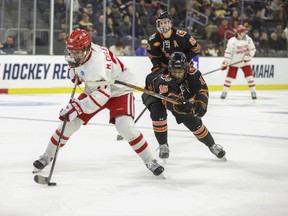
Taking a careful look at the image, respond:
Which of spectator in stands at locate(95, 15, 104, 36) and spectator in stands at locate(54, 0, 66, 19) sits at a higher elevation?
spectator in stands at locate(54, 0, 66, 19)

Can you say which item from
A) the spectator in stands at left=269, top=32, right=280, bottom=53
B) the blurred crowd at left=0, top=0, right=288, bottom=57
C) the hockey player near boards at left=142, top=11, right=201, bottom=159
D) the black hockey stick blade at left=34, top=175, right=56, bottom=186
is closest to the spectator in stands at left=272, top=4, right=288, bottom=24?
the blurred crowd at left=0, top=0, right=288, bottom=57

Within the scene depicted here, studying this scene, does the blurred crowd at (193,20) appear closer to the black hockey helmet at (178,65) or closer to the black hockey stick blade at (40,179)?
the black hockey helmet at (178,65)

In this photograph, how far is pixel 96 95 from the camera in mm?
4633

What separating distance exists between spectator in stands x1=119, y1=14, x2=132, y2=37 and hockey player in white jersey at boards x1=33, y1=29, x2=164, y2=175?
9267mm

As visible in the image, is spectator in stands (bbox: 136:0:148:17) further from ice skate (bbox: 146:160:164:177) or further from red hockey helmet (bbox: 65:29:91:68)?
red hockey helmet (bbox: 65:29:91:68)

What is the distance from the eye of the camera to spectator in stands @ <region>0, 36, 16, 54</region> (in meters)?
12.4

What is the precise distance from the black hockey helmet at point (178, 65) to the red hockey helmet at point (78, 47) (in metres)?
0.90

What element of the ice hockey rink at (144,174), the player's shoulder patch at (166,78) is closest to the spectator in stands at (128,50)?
the ice hockey rink at (144,174)

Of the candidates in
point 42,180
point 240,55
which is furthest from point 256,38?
point 42,180

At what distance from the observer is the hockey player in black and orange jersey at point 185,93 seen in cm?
530

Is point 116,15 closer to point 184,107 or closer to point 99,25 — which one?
point 99,25

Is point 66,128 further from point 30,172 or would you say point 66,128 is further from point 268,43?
point 268,43

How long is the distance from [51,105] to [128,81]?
5.88m

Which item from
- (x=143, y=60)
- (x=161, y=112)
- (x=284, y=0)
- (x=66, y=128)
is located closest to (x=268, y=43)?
(x=284, y=0)
